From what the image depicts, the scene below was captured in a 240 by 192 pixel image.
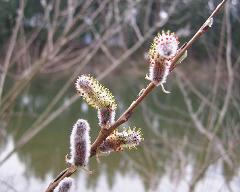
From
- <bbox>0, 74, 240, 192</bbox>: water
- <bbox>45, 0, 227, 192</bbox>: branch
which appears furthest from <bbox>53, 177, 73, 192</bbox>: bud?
<bbox>0, 74, 240, 192</bbox>: water

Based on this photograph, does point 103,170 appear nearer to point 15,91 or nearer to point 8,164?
point 8,164

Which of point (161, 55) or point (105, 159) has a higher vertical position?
point (105, 159)

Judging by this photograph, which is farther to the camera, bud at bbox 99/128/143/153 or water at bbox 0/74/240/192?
water at bbox 0/74/240/192

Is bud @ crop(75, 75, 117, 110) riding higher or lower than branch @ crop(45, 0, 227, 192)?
higher

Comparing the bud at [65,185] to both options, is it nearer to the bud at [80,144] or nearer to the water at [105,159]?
the bud at [80,144]

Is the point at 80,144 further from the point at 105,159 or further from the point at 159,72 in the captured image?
the point at 105,159

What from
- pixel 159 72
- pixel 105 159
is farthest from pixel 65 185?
pixel 105 159

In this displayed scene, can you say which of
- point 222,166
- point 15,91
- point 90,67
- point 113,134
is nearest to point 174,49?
point 113,134

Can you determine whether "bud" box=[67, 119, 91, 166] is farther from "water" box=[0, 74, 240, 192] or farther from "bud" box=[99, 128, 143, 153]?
"water" box=[0, 74, 240, 192]
